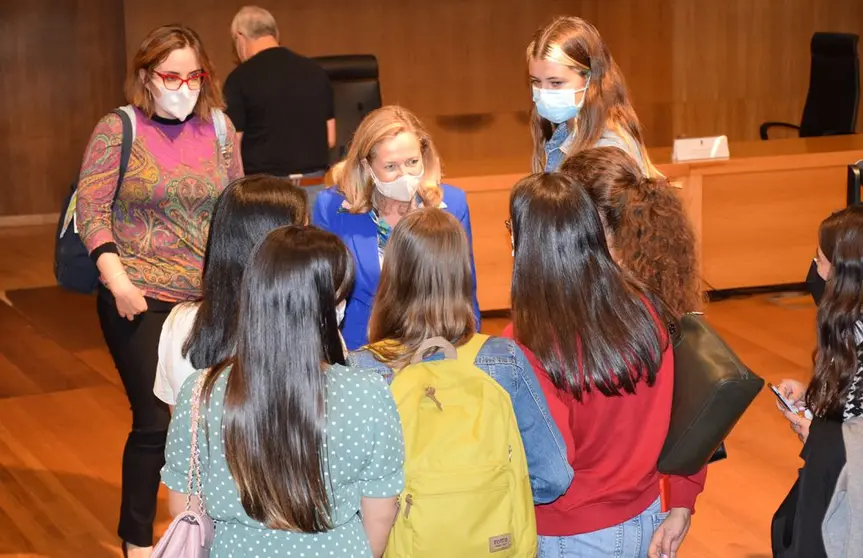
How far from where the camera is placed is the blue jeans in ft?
7.38

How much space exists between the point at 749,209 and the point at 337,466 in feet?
16.7

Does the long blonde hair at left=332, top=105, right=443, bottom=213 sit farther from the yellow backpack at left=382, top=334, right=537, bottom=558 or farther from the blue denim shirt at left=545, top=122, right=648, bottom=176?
the yellow backpack at left=382, top=334, right=537, bottom=558

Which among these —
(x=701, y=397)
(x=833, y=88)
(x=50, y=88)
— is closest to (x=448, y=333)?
(x=701, y=397)

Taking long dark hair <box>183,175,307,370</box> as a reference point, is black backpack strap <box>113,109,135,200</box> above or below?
above

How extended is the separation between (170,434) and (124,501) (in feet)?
4.84

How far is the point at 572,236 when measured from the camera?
2.17m

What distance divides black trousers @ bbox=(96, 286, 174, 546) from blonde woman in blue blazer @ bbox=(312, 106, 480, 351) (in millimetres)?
536

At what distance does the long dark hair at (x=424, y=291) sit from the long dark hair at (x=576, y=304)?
0.12m

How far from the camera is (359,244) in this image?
10.1 feet

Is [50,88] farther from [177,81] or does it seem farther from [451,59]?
[177,81]

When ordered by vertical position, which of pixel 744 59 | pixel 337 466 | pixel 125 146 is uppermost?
pixel 744 59

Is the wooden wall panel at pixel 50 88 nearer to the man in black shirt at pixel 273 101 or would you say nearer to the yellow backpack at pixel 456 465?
the man in black shirt at pixel 273 101

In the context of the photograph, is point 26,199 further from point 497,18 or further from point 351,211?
point 351,211

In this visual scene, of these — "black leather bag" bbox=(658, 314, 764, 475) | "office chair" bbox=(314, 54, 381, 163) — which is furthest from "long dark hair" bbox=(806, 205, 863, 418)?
"office chair" bbox=(314, 54, 381, 163)
